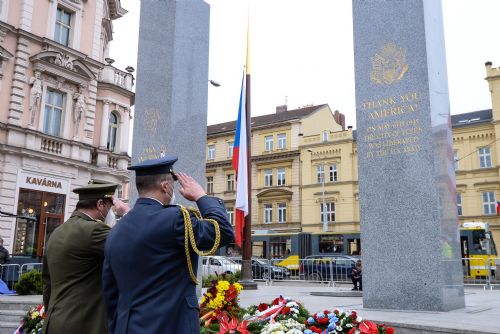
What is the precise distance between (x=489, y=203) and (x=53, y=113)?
3530cm

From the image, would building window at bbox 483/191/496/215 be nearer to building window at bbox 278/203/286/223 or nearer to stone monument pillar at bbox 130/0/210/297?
building window at bbox 278/203/286/223

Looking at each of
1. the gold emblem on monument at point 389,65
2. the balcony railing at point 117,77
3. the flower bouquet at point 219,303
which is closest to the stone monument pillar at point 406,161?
the gold emblem on monument at point 389,65

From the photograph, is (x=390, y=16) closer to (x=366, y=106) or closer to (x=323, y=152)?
(x=366, y=106)

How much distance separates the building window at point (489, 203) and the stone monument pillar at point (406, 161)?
3679 centimetres

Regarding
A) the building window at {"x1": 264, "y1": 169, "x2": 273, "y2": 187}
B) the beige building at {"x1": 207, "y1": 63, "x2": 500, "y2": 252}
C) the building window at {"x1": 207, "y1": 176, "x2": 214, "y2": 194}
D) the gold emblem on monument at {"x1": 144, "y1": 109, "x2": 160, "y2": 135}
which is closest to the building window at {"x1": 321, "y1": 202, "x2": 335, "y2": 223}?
the beige building at {"x1": 207, "y1": 63, "x2": 500, "y2": 252}

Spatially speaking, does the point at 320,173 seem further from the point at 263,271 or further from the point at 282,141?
the point at 263,271

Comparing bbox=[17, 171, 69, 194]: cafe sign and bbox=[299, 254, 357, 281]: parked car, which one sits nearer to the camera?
bbox=[17, 171, 69, 194]: cafe sign

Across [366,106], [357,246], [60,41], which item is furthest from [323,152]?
[366,106]

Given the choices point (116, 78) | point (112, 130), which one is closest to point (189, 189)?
point (112, 130)

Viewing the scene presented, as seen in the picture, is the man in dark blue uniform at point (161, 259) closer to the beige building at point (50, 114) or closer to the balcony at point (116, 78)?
the beige building at point (50, 114)

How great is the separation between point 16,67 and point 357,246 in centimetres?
2313

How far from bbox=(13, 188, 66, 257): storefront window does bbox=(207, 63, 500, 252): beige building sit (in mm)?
18580

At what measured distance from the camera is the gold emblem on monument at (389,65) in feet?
26.6

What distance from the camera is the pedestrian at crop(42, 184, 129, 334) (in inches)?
140
